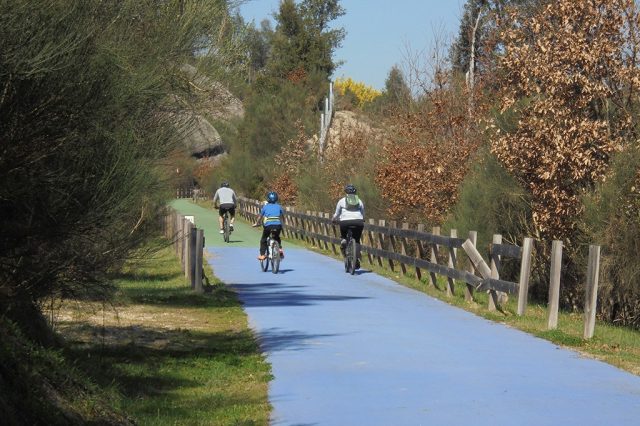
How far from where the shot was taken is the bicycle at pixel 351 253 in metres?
26.2

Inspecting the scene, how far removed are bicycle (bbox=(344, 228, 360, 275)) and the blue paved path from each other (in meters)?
5.95

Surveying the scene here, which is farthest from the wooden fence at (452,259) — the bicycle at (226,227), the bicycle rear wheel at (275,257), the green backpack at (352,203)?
the bicycle at (226,227)

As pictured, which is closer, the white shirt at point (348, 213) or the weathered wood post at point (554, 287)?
the weathered wood post at point (554, 287)

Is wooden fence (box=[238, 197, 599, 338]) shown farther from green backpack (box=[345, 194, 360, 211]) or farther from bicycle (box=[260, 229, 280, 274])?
bicycle (box=[260, 229, 280, 274])

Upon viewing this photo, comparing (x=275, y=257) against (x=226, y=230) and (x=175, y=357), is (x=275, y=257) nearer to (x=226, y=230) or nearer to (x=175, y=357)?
(x=226, y=230)

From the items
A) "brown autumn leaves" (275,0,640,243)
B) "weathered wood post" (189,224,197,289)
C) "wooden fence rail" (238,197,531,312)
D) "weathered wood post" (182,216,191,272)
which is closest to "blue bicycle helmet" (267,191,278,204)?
"weathered wood post" (182,216,191,272)

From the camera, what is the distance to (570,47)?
21109 mm

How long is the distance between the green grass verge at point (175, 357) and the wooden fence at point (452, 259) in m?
3.77

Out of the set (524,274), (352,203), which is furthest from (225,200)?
(524,274)

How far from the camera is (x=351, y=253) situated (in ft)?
86.5

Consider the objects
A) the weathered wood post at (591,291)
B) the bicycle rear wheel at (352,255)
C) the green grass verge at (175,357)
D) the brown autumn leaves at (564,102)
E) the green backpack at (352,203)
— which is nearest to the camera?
the green grass verge at (175,357)

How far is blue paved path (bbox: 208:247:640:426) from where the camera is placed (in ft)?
32.4

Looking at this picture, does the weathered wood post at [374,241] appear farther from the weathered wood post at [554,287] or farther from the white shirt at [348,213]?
the weathered wood post at [554,287]

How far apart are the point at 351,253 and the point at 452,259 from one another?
4.79 metres
